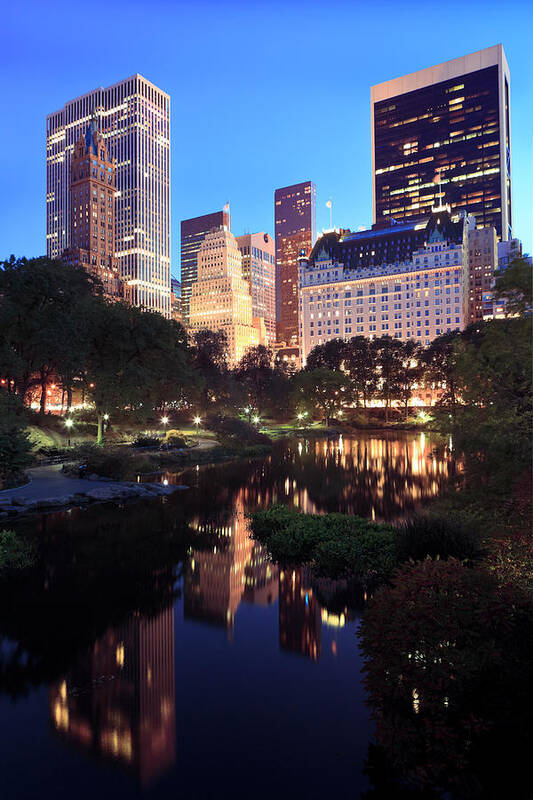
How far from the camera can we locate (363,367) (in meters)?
107

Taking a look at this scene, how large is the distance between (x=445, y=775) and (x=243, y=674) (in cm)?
455

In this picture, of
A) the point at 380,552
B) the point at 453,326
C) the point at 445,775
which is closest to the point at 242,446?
the point at 380,552

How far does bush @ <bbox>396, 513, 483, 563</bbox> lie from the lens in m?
12.4

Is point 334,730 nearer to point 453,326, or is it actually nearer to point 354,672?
point 354,672

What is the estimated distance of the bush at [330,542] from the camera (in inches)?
581

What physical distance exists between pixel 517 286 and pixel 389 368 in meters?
96.1

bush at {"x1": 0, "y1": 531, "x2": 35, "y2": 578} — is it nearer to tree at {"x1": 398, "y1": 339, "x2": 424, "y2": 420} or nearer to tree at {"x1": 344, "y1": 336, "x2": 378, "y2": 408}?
tree at {"x1": 344, "y1": 336, "x2": 378, "y2": 408}

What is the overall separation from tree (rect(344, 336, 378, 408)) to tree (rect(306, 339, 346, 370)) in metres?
4.44

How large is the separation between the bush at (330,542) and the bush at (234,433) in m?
33.7

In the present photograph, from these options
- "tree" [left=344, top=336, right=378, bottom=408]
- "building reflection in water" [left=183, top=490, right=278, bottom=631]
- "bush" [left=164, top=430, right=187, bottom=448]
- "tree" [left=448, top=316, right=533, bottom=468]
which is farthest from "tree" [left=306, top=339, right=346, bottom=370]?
"tree" [left=448, top=316, right=533, bottom=468]

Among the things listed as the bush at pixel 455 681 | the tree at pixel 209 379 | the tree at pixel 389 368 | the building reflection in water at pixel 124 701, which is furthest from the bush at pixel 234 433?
the tree at pixel 389 368

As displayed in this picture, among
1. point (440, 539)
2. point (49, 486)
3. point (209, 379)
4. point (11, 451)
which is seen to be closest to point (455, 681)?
point (440, 539)

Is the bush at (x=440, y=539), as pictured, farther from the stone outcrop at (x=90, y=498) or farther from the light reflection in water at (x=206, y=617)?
the stone outcrop at (x=90, y=498)

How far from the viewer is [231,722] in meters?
8.21
